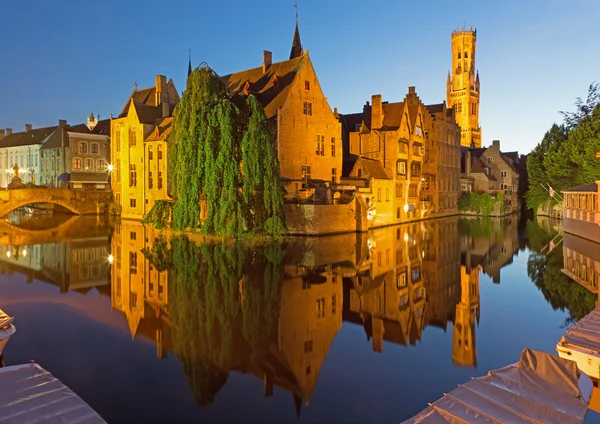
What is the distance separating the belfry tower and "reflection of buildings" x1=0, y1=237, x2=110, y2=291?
106941mm

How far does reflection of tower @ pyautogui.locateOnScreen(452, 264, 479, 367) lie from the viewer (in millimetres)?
11055

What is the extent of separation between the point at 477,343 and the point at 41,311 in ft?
43.9

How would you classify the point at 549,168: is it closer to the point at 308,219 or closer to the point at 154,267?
the point at 308,219

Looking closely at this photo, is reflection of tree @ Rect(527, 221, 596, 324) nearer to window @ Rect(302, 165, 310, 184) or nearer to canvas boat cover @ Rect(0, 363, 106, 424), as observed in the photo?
canvas boat cover @ Rect(0, 363, 106, 424)

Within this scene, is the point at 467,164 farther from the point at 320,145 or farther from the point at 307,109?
the point at 307,109

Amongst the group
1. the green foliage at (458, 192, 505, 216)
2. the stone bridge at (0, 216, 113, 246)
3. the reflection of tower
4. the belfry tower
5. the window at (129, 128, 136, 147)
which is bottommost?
the reflection of tower

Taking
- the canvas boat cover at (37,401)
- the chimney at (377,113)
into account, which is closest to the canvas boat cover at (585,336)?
the canvas boat cover at (37,401)

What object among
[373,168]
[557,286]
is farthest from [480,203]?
[557,286]

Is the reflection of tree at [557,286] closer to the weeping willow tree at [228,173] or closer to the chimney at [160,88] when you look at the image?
the weeping willow tree at [228,173]

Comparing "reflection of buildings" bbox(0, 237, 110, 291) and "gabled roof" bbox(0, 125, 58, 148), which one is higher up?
"gabled roof" bbox(0, 125, 58, 148)

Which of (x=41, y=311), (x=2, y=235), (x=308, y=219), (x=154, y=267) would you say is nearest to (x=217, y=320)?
(x=41, y=311)

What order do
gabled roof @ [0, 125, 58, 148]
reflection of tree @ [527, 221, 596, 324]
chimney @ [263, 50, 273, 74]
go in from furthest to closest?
gabled roof @ [0, 125, 58, 148]
chimney @ [263, 50, 273, 74]
reflection of tree @ [527, 221, 596, 324]

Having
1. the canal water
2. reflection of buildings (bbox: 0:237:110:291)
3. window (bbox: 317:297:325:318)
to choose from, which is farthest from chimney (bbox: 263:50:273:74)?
window (bbox: 317:297:325:318)

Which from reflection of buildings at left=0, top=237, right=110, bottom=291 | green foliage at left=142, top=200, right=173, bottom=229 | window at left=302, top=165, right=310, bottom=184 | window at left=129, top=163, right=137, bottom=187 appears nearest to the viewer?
reflection of buildings at left=0, top=237, right=110, bottom=291
